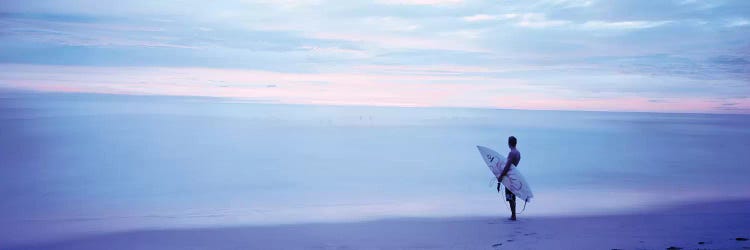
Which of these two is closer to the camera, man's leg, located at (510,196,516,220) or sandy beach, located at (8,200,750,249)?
sandy beach, located at (8,200,750,249)

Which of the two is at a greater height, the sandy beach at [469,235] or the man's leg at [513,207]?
the man's leg at [513,207]

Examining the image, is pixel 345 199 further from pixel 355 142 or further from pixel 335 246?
pixel 355 142

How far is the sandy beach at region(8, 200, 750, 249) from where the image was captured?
6523mm

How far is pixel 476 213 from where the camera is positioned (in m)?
9.46

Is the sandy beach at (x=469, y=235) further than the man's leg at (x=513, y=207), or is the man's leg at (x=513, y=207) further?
the man's leg at (x=513, y=207)

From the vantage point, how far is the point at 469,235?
7223 millimetres

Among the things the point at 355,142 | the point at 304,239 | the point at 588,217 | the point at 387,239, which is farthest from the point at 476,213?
the point at 355,142

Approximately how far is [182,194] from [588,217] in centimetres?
823

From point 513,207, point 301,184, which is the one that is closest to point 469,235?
point 513,207

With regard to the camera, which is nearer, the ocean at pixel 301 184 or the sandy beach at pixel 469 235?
the sandy beach at pixel 469 235

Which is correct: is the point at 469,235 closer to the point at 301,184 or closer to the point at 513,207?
the point at 513,207

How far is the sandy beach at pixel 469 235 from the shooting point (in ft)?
21.4

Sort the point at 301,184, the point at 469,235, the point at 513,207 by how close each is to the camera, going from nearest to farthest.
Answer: the point at 469,235, the point at 513,207, the point at 301,184

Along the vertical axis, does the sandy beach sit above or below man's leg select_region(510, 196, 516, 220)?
below
